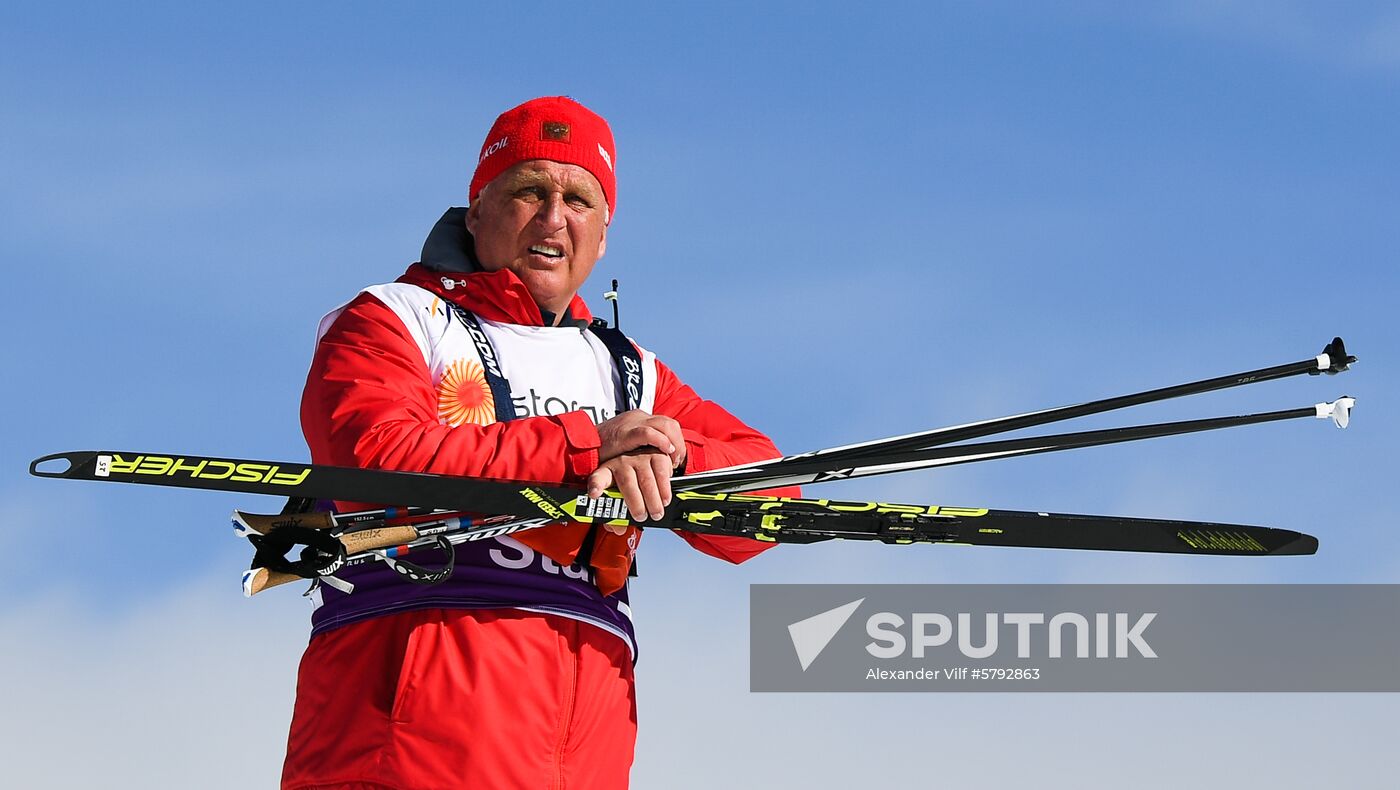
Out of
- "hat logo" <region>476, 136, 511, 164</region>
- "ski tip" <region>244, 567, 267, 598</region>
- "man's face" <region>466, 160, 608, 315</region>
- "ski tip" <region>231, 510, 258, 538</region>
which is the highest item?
"hat logo" <region>476, 136, 511, 164</region>

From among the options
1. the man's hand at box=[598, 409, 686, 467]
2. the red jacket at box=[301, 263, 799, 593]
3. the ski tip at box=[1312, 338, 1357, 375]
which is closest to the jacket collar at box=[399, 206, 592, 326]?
the red jacket at box=[301, 263, 799, 593]

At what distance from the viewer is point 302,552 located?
134 inches

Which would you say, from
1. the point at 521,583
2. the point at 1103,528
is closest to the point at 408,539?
the point at 521,583

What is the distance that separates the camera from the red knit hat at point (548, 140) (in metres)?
4.21

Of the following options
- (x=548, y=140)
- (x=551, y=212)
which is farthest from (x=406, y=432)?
(x=548, y=140)

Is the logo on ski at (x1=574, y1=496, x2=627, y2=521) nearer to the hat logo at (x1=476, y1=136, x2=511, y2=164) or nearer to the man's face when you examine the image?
the man's face

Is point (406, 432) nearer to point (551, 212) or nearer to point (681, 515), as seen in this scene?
point (681, 515)

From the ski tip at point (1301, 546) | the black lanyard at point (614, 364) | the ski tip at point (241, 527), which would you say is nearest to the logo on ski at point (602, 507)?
the black lanyard at point (614, 364)

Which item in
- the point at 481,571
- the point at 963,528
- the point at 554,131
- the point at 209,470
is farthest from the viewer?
the point at 554,131

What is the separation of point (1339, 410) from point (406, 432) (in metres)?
2.29

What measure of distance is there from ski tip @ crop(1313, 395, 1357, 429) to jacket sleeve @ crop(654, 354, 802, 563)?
134 cm

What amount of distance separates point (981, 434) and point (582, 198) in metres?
1.36

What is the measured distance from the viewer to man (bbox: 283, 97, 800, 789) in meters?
3.37

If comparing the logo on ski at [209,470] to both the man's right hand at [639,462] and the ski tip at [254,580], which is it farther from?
the man's right hand at [639,462]
